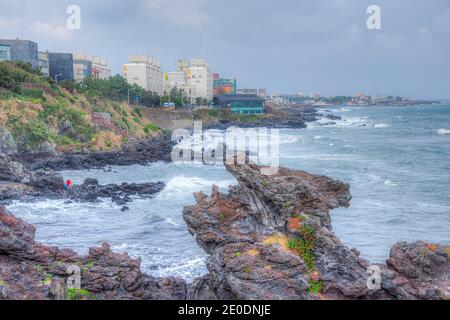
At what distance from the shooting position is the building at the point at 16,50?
72750mm

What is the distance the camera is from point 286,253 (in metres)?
12.7

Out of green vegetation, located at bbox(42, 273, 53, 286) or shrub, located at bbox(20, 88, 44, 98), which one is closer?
green vegetation, located at bbox(42, 273, 53, 286)

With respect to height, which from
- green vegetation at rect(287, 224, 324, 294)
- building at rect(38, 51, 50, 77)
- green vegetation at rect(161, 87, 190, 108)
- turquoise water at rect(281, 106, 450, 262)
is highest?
building at rect(38, 51, 50, 77)

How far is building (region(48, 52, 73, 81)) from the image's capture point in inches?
3396

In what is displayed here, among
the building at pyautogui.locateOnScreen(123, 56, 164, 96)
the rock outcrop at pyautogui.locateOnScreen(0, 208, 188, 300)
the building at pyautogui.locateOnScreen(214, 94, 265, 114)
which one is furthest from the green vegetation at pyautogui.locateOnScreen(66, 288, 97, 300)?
the building at pyautogui.locateOnScreen(214, 94, 265, 114)

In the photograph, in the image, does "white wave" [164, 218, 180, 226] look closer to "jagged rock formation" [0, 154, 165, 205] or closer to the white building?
"jagged rock formation" [0, 154, 165, 205]

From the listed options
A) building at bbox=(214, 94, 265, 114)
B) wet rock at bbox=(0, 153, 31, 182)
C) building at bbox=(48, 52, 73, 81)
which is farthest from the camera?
building at bbox=(214, 94, 265, 114)

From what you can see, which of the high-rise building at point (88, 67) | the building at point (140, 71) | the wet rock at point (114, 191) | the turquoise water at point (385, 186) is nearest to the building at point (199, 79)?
the building at point (140, 71)

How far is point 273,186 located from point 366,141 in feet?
185

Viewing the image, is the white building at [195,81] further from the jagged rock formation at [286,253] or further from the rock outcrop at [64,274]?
the rock outcrop at [64,274]

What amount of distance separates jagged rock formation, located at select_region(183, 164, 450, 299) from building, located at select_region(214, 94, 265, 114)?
10014 cm

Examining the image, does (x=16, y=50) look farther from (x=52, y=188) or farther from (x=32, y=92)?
(x=52, y=188)

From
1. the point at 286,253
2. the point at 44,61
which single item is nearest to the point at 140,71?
the point at 44,61
